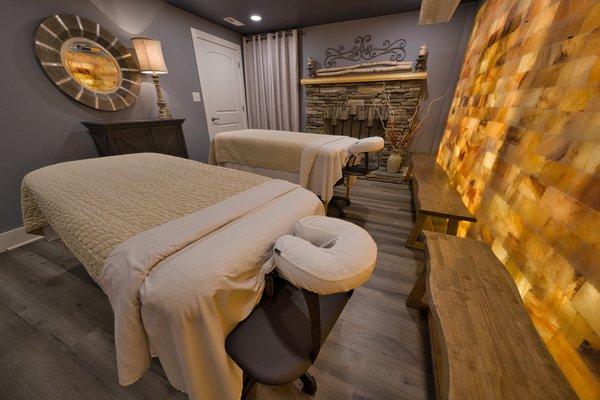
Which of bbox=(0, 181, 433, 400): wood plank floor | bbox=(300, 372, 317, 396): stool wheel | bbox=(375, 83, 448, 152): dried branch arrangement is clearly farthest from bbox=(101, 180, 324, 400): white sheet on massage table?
bbox=(375, 83, 448, 152): dried branch arrangement

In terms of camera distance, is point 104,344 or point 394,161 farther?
point 394,161

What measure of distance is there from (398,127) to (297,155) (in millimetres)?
2256

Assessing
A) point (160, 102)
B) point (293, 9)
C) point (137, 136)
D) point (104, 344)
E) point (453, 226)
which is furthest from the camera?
point (293, 9)

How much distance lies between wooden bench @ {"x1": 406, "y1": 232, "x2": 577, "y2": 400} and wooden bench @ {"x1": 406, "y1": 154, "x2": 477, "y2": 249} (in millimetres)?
471

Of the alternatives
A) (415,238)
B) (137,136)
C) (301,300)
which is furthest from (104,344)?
(415,238)

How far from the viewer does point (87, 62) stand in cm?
212

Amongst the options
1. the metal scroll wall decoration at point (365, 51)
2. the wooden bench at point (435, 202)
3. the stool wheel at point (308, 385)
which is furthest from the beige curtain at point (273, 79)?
the stool wheel at point (308, 385)

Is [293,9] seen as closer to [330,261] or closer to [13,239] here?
[330,261]

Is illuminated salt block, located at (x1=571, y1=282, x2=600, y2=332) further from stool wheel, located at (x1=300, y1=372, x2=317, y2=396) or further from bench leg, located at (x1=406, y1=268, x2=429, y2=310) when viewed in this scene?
stool wheel, located at (x1=300, y1=372, x2=317, y2=396)

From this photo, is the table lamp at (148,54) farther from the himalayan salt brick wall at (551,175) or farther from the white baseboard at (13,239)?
the himalayan salt brick wall at (551,175)

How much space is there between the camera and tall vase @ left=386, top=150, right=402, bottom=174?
3401 mm

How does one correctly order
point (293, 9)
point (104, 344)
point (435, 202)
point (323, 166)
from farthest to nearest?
point (293, 9), point (323, 166), point (435, 202), point (104, 344)

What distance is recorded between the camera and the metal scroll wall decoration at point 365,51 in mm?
3260

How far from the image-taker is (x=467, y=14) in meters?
2.83
